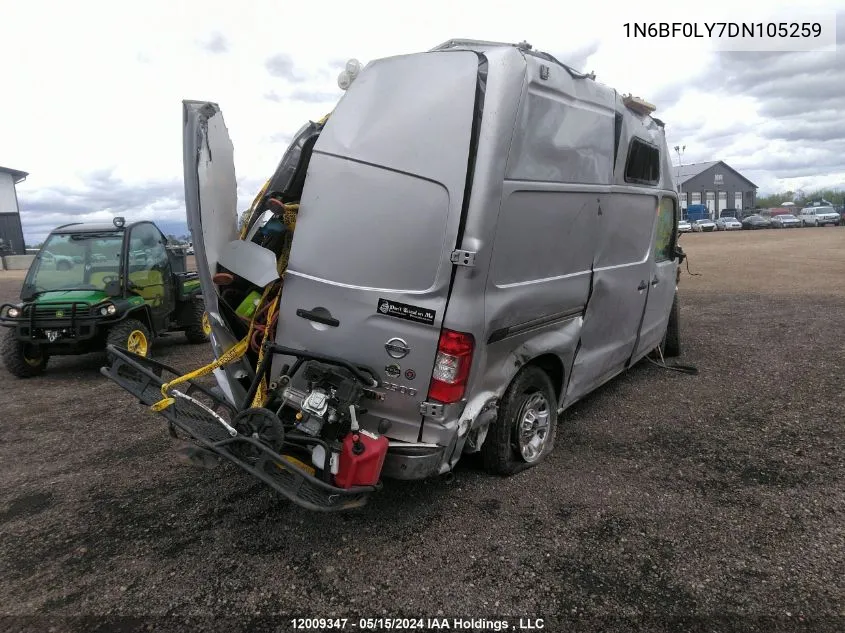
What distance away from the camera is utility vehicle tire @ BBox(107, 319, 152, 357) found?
6.89m

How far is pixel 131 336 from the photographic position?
23.3ft

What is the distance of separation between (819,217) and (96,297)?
57346 millimetres

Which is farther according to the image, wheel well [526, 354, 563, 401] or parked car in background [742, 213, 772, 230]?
parked car in background [742, 213, 772, 230]

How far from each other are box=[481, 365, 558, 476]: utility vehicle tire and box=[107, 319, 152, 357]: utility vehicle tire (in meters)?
4.63

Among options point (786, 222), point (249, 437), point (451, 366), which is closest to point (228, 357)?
point (249, 437)

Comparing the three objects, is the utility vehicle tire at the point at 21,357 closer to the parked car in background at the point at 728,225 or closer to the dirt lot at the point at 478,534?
the dirt lot at the point at 478,534

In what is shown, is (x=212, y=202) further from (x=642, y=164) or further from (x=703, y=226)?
(x=703, y=226)

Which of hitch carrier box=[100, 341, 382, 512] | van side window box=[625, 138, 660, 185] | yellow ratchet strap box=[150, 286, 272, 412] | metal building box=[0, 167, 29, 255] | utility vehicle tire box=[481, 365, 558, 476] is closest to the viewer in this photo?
hitch carrier box=[100, 341, 382, 512]

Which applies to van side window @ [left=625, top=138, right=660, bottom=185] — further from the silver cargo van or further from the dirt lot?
the dirt lot

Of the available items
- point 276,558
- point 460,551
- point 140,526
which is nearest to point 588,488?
point 460,551

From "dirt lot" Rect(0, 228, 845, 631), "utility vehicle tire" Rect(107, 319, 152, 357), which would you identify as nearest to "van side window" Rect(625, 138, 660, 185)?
"dirt lot" Rect(0, 228, 845, 631)

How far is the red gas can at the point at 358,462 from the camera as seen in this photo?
3051mm

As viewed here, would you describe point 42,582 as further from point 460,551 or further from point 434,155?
point 434,155

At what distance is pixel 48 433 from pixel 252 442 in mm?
3261
